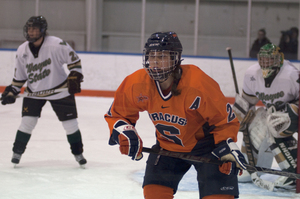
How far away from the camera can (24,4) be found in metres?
5.46

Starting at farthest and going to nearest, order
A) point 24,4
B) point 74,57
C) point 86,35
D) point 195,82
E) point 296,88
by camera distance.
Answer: point 24,4
point 86,35
point 74,57
point 296,88
point 195,82

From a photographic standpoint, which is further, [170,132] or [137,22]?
[137,22]

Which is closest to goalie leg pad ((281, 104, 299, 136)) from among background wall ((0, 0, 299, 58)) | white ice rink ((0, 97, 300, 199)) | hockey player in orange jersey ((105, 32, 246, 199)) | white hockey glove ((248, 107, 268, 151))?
white hockey glove ((248, 107, 268, 151))

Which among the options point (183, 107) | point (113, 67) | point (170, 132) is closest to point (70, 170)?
point (170, 132)

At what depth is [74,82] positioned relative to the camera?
103 inches

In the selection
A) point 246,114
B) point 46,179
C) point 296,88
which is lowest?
point 46,179

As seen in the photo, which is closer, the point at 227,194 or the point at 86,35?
the point at 227,194

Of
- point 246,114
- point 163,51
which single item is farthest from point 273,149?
point 163,51

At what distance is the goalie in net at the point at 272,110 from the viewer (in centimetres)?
237

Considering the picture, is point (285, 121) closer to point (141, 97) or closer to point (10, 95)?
point (141, 97)

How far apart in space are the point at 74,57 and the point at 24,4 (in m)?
3.18

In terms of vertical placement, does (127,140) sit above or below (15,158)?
above

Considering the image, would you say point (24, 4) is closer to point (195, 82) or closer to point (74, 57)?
point (74, 57)

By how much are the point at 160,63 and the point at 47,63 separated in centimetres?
145
